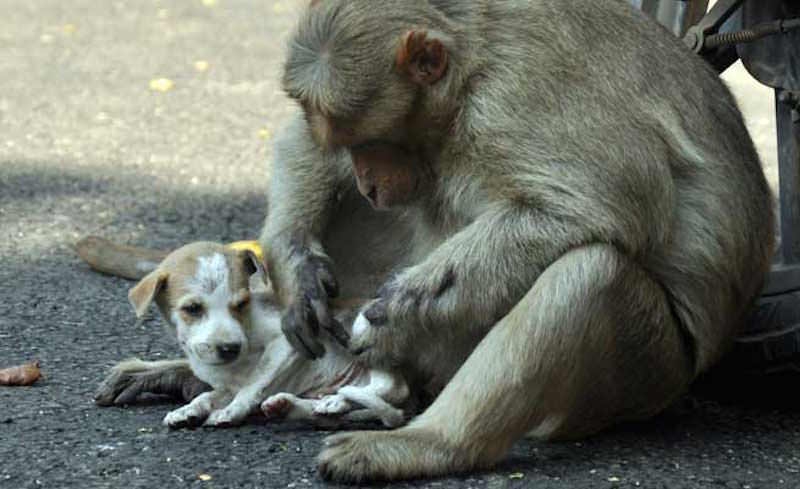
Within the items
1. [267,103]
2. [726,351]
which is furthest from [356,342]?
[267,103]

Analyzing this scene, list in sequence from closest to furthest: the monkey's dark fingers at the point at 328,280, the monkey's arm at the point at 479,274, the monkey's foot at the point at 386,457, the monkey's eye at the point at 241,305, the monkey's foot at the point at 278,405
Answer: the monkey's foot at the point at 386,457, the monkey's arm at the point at 479,274, the monkey's foot at the point at 278,405, the monkey's eye at the point at 241,305, the monkey's dark fingers at the point at 328,280

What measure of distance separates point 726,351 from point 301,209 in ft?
4.75

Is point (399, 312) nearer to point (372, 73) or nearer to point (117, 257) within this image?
point (372, 73)

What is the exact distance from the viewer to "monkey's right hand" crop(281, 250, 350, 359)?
5.23m

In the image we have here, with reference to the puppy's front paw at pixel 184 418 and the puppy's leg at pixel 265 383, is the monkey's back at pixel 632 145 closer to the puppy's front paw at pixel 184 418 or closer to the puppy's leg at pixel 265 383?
the puppy's leg at pixel 265 383

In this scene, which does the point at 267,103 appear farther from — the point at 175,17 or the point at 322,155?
the point at 322,155

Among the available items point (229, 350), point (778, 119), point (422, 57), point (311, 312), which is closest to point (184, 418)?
point (229, 350)

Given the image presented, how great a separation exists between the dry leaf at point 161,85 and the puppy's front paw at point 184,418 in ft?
21.5

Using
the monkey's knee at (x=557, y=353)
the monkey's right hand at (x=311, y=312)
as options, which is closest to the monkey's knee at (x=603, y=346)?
the monkey's knee at (x=557, y=353)

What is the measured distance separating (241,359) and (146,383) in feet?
1.32

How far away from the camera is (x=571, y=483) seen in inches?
183

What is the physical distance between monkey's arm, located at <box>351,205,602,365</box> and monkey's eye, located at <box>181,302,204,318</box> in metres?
0.59

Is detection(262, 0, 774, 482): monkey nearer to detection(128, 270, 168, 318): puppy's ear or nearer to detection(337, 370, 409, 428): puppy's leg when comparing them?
detection(337, 370, 409, 428): puppy's leg

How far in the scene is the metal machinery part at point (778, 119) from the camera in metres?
5.45
